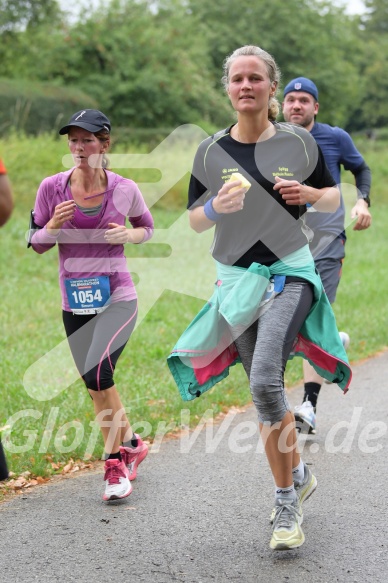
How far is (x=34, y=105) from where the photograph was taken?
23250mm

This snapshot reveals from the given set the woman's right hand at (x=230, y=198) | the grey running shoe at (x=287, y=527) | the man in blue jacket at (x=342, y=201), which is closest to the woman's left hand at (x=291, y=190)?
the woman's right hand at (x=230, y=198)

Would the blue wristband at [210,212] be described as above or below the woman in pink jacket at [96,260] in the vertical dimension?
above

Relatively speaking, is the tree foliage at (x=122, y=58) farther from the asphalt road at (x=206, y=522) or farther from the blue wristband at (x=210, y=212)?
the blue wristband at (x=210, y=212)

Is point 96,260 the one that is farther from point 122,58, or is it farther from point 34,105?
point 122,58

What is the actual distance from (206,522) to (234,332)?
101cm

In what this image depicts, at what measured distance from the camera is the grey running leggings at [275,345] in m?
4.08

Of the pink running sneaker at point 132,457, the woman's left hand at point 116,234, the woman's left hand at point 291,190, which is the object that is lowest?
the pink running sneaker at point 132,457

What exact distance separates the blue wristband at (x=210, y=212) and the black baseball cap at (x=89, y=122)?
910 millimetres

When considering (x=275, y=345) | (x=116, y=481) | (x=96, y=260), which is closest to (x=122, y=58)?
(x=96, y=260)

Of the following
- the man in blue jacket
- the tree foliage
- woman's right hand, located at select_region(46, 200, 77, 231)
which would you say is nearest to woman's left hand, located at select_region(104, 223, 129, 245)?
woman's right hand, located at select_region(46, 200, 77, 231)

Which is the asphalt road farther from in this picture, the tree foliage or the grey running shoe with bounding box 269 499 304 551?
the tree foliage

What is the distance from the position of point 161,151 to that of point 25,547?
18.9 metres

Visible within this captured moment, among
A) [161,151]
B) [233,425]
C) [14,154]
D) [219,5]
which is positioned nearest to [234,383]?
[233,425]

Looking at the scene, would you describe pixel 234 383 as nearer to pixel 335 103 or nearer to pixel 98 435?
pixel 98 435
